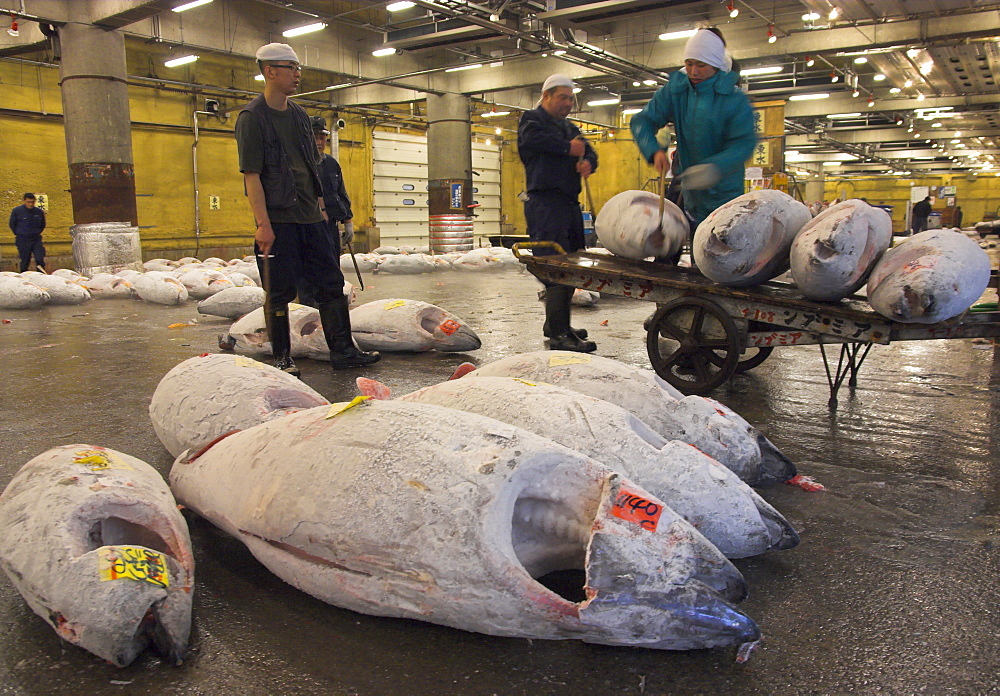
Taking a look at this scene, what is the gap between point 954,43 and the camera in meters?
13.9

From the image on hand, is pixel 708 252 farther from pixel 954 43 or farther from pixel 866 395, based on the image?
pixel 954 43

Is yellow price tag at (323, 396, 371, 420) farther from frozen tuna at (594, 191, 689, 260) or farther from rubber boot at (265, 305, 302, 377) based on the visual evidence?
frozen tuna at (594, 191, 689, 260)

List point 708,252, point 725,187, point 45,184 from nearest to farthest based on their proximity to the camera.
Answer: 1. point 708,252
2. point 725,187
3. point 45,184

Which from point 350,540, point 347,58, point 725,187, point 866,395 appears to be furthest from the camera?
point 347,58

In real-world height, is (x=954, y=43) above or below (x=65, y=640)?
above

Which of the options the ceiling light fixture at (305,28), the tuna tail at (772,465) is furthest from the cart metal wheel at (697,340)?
the ceiling light fixture at (305,28)

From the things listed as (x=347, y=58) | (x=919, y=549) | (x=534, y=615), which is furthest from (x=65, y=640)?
(x=347, y=58)

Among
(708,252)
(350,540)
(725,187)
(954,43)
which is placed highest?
(954,43)

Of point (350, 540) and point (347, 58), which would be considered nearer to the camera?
point (350, 540)

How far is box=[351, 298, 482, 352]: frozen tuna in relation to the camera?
5.31 metres

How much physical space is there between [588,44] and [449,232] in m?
6.34

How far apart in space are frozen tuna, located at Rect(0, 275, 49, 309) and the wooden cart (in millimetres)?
6851

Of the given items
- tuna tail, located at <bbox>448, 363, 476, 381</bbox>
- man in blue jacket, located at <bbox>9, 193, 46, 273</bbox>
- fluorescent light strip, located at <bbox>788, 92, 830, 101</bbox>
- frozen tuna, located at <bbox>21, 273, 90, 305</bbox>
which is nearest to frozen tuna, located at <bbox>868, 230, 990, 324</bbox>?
tuna tail, located at <bbox>448, 363, 476, 381</bbox>

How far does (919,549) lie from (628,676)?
1131mm
